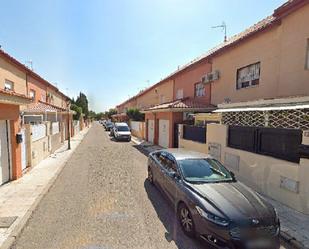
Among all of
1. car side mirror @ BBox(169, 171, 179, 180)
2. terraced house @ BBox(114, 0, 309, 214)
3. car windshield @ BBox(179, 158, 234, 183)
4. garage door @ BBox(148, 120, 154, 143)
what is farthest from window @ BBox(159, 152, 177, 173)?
garage door @ BBox(148, 120, 154, 143)

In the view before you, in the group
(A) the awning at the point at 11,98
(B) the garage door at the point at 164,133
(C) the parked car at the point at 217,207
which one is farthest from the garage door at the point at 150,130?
(C) the parked car at the point at 217,207

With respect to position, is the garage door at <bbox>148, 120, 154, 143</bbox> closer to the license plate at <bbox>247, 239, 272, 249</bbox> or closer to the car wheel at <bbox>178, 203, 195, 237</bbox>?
the car wheel at <bbox>178, 203, 195, 237</bbox>

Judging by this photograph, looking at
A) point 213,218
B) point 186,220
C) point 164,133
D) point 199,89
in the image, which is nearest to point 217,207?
point 213,218

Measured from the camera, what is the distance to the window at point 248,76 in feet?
34.0

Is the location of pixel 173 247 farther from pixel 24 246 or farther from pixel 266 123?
pixel 266 123

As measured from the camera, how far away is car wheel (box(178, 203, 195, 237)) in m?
4.53

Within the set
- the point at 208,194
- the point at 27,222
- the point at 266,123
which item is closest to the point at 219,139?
the point at 266,123

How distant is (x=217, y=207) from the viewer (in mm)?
4195

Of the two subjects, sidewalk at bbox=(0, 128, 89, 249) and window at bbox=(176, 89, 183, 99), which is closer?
sidewalk at bbox=(0, 128, 89, 249)

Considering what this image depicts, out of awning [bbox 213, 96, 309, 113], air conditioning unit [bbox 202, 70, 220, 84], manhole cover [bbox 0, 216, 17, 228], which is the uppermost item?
air conditioning unit [bbox 202, 70, 220, 84]

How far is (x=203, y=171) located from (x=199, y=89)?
11.5 meters

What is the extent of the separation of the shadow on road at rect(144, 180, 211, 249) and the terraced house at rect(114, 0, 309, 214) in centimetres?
302

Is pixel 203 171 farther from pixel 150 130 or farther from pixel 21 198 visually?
pixel 150 130

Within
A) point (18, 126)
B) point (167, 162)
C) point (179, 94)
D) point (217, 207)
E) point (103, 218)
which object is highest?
point (179, 94)
